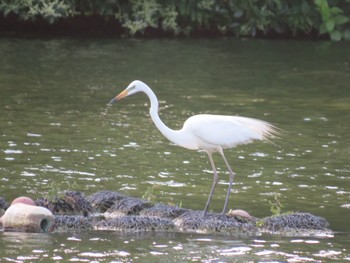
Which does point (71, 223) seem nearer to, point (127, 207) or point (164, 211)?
point (127, 207)

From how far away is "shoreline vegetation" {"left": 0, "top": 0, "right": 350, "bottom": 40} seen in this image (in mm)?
26359

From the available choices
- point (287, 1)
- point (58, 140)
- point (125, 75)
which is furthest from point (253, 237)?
point (287, 1)

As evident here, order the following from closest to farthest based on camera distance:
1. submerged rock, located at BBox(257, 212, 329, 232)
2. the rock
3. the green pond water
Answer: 1. the green pond water
2. the rock
3. submerged rock, located at BBox(257, 212, 329, 232)

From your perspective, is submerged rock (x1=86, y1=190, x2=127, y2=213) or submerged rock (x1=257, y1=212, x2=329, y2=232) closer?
submerged rock (x1=257, y1=212, x2=329, y2=232)

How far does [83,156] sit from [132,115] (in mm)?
3243

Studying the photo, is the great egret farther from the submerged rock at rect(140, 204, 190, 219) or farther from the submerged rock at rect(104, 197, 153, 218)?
the submerged rock at rect(104, 197, 153, 218)

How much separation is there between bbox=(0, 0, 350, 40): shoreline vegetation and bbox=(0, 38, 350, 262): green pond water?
1228 mm

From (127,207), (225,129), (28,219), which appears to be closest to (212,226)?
(127,207)

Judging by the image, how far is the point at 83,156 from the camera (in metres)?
13.8

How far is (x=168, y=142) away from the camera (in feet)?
49.6

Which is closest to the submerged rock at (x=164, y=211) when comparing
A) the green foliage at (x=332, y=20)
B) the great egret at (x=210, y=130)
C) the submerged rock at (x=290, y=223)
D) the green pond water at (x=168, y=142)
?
the great egret at (x=210, y=130)

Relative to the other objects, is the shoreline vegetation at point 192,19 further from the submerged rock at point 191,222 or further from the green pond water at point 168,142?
the submerged rock at point 191,222

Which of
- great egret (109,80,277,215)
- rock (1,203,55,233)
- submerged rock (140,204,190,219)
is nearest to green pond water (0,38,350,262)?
rock (1,203,55,233)

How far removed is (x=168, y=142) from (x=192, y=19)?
1171cm
